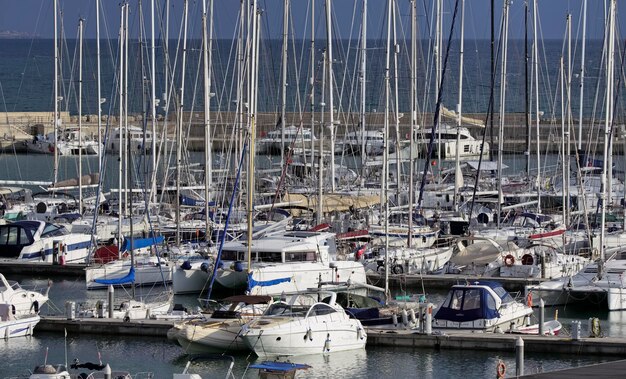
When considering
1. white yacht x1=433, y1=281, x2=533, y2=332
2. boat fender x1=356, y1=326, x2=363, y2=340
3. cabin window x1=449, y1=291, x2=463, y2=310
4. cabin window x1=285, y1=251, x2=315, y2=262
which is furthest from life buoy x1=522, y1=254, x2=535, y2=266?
boat fender x1=356, y1=326, x2=363, y2=340

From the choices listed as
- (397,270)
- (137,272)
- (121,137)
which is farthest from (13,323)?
(121,137)

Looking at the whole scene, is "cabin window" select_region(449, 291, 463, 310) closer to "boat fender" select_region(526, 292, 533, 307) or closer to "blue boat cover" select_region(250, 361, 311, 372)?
"boat fender" select_region(526, 292, 533, 307)

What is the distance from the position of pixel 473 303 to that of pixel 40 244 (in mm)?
16822

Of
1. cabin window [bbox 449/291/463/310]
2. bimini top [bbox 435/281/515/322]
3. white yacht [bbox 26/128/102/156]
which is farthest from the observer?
white yacht [bbox 26/128/102/156]

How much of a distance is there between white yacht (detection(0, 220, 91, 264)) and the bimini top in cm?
1525

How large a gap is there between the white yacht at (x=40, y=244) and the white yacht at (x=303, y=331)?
568 inches

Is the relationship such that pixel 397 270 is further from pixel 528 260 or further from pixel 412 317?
pixel 412 317

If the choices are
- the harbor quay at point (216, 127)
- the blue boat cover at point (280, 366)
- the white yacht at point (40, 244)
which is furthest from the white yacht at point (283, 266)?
the harbor quay at point (216, 127)

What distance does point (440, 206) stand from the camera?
52.2 meters

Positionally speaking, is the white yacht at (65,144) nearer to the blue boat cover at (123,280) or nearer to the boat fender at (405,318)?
the blue boat cover at (123,280)

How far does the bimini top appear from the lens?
104ft

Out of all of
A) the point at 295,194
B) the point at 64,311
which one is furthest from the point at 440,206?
the point at 64,311

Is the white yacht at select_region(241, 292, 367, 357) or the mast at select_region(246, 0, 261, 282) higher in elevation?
the mast at select_region(246, 0, 261, 282)

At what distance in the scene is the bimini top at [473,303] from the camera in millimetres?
31766
